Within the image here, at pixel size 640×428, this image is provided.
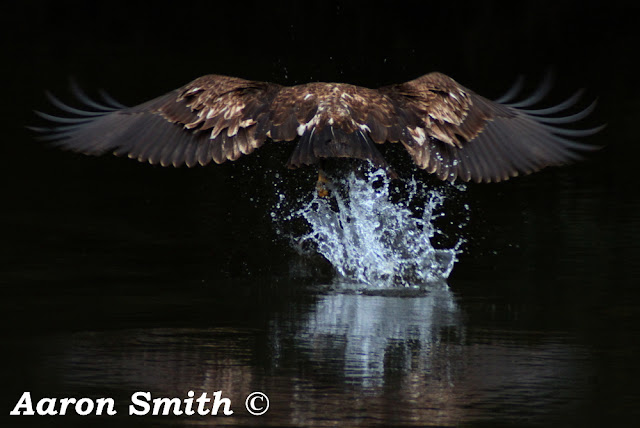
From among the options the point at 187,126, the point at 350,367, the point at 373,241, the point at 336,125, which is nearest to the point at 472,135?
the point at 373,241

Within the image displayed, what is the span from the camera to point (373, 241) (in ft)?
31.7

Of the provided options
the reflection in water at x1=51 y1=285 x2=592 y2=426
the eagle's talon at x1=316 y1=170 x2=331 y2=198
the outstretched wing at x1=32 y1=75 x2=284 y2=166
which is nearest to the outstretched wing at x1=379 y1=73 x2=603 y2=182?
the eagle's talon at x1=316 y1=170 x2=331 y2=198

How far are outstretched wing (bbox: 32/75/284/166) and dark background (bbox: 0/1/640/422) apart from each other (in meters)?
0.77

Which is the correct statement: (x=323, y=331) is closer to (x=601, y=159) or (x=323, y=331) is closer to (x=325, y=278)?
(x=325, y=278)

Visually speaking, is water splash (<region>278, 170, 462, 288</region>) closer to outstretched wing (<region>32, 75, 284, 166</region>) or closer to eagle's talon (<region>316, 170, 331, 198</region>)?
eagle's talon (<region>316, 170, 331, 198</region>)

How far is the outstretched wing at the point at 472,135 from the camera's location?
9.50 meters

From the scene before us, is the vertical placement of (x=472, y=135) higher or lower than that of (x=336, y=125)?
higher

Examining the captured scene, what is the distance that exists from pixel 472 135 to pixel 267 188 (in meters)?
3.22

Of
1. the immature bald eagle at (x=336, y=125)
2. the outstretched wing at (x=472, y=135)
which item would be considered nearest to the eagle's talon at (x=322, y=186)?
the immature bald eagle at (x=336, y=125)

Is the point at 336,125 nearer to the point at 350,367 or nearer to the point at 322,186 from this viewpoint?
the point at 322,186

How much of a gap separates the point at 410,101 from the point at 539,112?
1077 mm

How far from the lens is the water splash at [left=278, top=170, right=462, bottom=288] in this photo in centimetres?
940

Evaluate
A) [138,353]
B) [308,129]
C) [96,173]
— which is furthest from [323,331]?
[96,173]

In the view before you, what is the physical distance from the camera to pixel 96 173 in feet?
44.0
